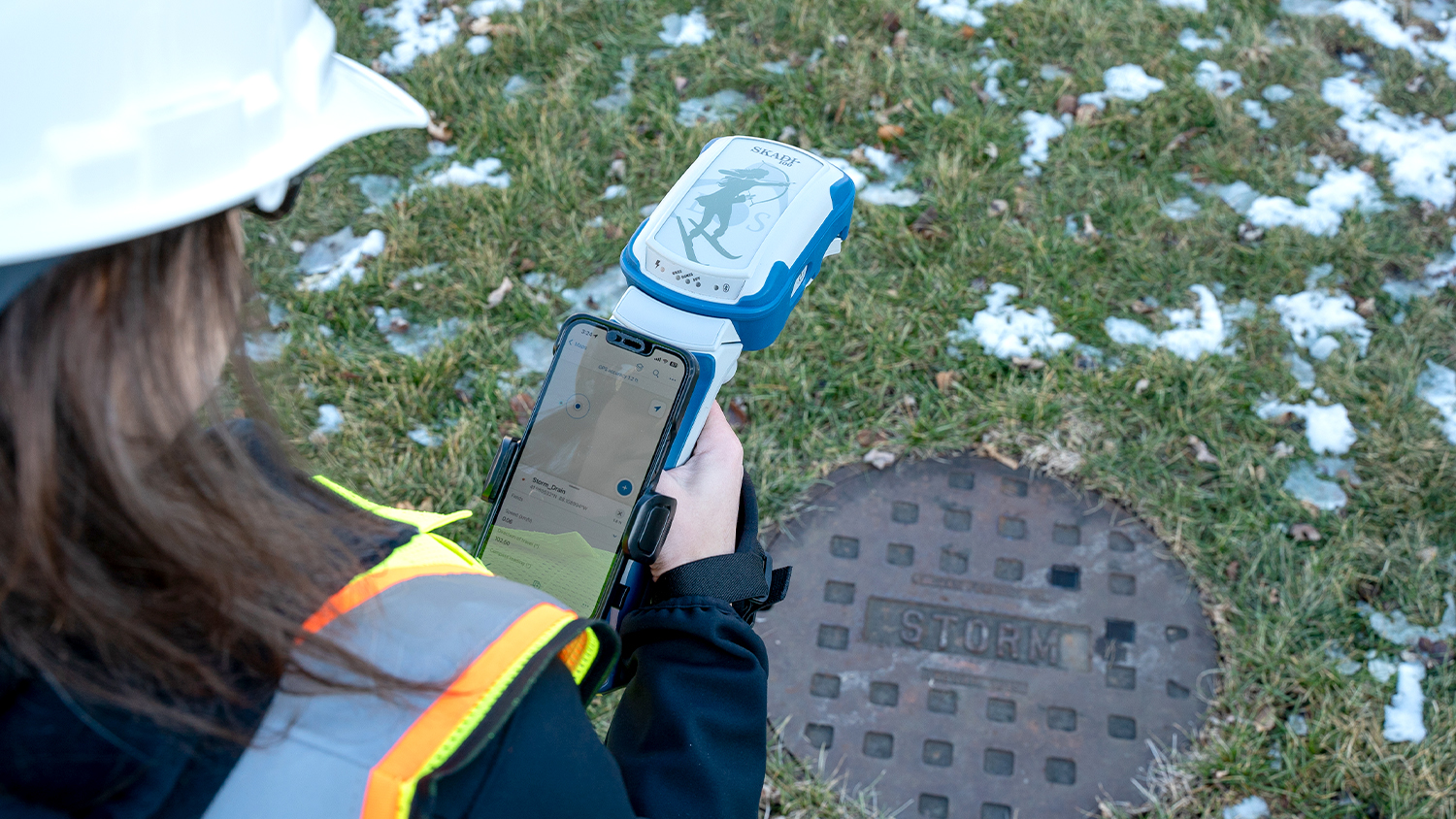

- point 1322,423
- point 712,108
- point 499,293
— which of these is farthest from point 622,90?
point 1322,423

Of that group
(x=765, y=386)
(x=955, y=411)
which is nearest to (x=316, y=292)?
(x=765, y=386)

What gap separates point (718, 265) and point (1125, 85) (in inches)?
91.1

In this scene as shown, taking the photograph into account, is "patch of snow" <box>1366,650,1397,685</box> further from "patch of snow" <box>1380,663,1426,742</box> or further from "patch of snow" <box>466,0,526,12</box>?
"patch of snow" <box>466,0,526,12</box>

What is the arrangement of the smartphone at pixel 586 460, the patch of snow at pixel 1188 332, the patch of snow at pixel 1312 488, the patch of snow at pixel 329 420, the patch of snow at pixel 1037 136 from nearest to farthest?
the smartphone at pixel 586 460 < the patch of snow at pixel 1312 488 < the patch of snow at pixel 329 420 < the patch of snow at pixel 1188 332 < the patch of snow at pixel 1037 136

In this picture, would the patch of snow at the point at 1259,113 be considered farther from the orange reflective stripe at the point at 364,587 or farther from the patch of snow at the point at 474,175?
the orange reflective stripe at the point at 364,587

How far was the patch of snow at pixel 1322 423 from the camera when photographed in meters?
2.50

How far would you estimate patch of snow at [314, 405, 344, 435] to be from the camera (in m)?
2.58

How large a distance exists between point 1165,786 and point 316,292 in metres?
2.60

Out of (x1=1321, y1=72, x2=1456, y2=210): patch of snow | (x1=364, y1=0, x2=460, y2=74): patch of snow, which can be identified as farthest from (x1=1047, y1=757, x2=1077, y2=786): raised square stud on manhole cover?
(x1=364, y1=0, x2=460, y2=74): patch of snow

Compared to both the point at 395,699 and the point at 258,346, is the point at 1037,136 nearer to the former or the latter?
the point at 258,346

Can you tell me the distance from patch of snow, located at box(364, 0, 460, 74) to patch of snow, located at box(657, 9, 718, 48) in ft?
2.51

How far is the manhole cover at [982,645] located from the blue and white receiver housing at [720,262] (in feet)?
Answer: 2.82

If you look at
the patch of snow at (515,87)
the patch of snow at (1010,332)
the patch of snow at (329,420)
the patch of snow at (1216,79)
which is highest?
the patch of snow at (1216,79)

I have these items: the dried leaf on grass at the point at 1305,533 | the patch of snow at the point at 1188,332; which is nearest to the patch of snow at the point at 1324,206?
the patch of snow at the point at 1188,332
